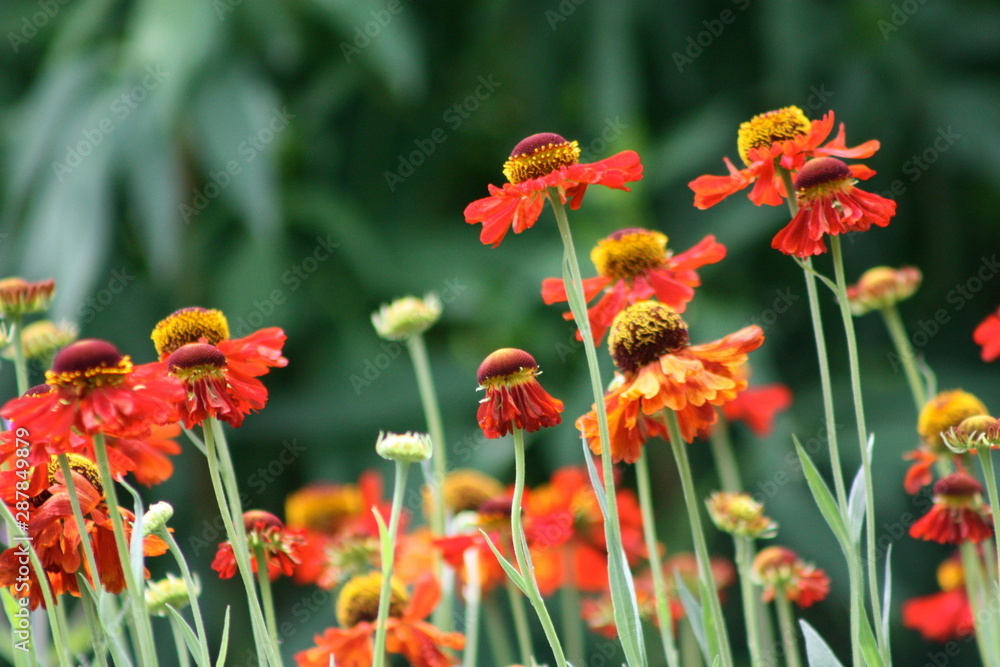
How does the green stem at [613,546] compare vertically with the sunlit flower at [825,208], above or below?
below

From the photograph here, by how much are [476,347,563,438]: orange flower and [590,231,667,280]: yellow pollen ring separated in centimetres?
18

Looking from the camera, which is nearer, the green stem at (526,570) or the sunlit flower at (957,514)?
the green stem at (526,570)

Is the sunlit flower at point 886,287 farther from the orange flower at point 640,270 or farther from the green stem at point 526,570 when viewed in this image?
the green stem at point 526,570

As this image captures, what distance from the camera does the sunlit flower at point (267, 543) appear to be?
22.6 inches

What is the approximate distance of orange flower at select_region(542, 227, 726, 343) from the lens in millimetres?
654

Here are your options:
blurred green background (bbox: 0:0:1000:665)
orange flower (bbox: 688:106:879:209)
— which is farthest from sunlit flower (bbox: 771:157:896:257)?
blurred green background (bbox: 0:0:1000:665)

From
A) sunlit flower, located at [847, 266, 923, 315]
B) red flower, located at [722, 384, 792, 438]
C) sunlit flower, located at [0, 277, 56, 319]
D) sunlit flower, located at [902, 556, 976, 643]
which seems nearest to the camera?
sunlit flower, located at [0, 277, 56, 319]

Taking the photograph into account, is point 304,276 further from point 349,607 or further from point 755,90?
point 349,607

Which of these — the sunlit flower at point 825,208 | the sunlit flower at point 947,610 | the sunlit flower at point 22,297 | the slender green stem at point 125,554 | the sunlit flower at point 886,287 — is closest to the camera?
the slender green stem at point 125,554

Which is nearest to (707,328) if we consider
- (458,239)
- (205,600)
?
(458,239)

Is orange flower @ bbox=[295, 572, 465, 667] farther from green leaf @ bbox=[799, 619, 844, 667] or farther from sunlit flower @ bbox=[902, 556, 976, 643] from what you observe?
sunlit flower @ bbox=[902, 556, 976, 643]

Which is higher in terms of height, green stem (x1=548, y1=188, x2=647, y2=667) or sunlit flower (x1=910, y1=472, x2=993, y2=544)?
green stem (x1=548, y1=188, x2=647, y2=667)

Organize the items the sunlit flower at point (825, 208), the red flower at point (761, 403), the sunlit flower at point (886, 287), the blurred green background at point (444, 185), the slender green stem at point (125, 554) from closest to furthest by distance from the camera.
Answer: the slender green stem at point (125, 554) → the sunlit flower at point (825, 208) → the sunlit flower at point (886, 287) → the red flower at point (761, 403) → the blurred green background at point (444, 185)

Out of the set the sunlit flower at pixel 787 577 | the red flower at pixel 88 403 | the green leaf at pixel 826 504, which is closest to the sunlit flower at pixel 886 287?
the sunlit flower at pixel 787 577
